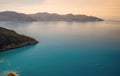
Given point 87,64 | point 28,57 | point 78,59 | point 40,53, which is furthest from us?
point 40,53

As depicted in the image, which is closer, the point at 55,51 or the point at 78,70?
the point at 78,70

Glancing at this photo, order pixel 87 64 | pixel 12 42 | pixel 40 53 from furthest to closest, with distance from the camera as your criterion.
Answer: pixel 12 42, pixel 40 53, pixel 87 64

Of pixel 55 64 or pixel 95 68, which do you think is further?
pixel 55 64

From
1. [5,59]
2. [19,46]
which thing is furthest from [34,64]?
[19,46]

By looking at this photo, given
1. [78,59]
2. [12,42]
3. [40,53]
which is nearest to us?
[78,59]

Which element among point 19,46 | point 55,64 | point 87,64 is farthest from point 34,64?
point 19,46

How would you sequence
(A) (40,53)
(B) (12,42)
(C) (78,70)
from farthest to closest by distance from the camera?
(B) (12,42), (A) (40,53), (C) (78,70)

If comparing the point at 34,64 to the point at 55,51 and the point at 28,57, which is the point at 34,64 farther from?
the point at 55,51

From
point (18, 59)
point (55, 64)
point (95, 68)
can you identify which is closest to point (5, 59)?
point (18, 59)

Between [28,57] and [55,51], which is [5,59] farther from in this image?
[55,51]
